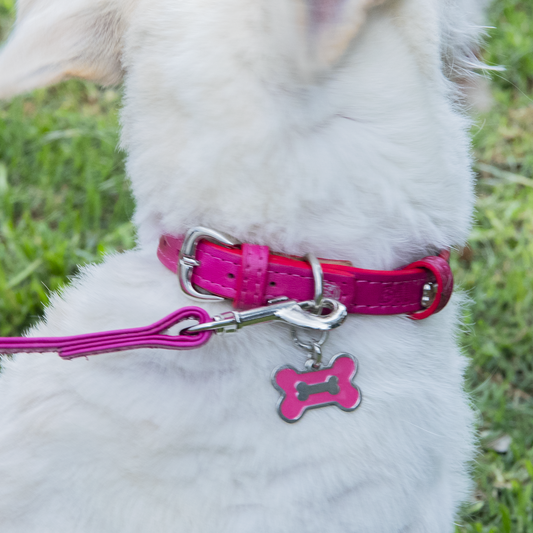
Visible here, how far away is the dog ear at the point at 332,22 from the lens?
1025mm

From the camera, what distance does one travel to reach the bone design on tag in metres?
1.20

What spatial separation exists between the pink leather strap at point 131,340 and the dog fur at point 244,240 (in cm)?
9

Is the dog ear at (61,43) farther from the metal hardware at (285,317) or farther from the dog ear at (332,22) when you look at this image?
the metal hardware at (285,317)

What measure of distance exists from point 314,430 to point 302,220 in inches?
16.0

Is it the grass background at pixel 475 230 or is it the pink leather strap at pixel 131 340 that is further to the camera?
the grass background at pixel 475 230

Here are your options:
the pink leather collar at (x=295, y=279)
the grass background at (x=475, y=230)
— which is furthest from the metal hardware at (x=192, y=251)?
the grass background at (x=475, y=230)

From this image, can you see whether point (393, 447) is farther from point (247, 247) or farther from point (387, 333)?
point (247, 247)

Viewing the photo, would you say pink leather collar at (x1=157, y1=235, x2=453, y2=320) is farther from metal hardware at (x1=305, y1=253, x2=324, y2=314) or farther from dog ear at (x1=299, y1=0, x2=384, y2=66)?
dog ear at (x1=299, y1=0, x2=384, y2=66)

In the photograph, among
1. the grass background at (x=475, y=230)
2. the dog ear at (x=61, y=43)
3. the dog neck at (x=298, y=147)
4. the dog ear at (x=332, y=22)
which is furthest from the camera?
the grass background at (x=475, y=230)

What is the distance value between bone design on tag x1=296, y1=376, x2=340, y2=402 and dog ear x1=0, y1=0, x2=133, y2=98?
80 cm

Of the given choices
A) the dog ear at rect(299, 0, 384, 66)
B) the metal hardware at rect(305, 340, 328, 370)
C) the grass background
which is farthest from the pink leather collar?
the grass background

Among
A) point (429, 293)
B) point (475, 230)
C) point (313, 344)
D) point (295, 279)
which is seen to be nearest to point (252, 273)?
point (295, 279)

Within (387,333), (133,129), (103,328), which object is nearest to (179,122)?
(133,129)

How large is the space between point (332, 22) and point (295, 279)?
46 centimetres
